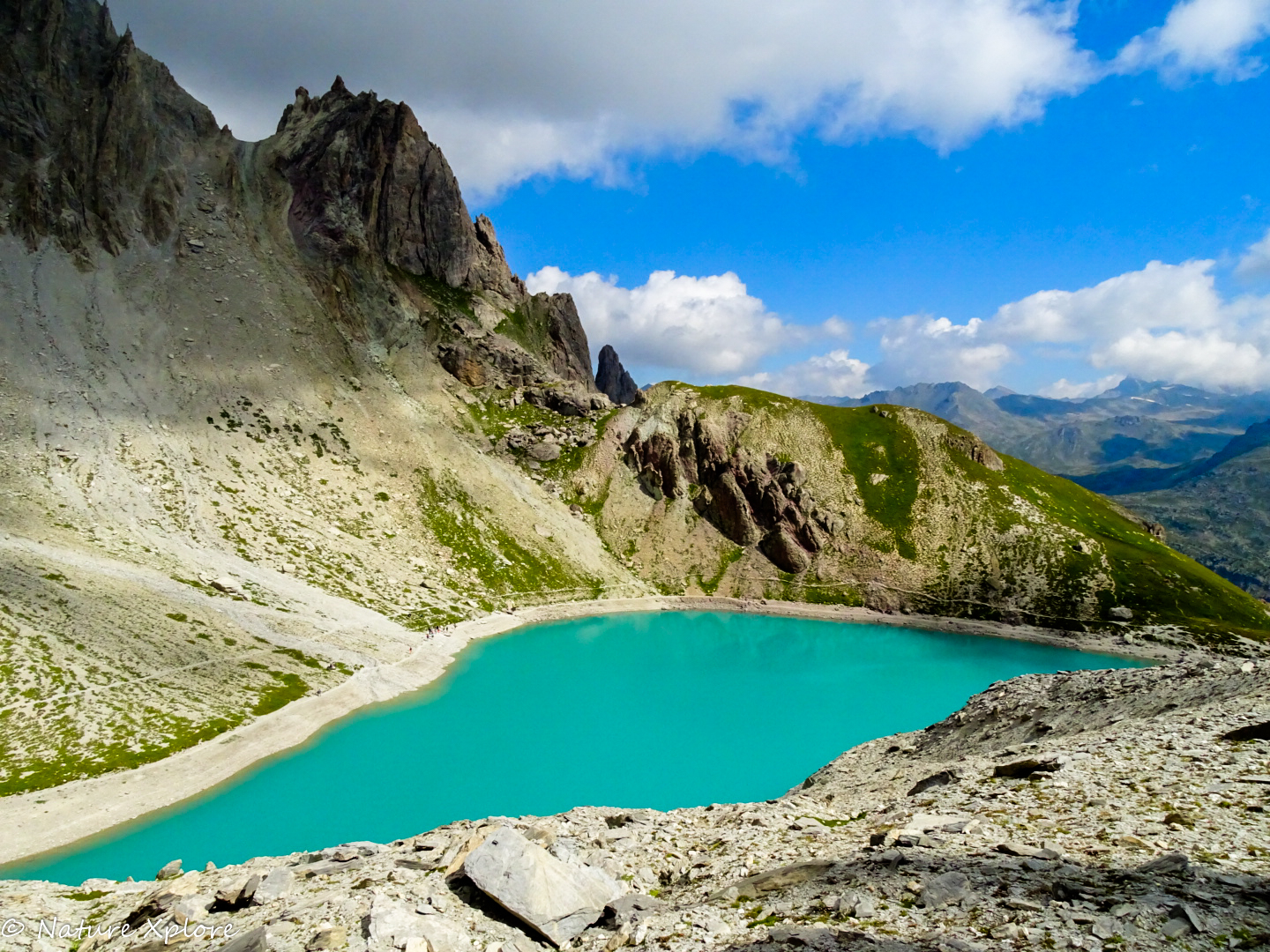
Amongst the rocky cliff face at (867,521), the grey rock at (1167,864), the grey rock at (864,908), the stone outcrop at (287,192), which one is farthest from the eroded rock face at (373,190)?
the grey rock at (1167,864)

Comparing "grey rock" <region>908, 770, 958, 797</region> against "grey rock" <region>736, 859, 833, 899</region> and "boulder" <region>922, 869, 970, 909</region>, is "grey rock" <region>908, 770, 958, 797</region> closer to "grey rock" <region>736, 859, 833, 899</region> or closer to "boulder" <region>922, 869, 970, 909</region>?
"grey rock" <region>736, 859, 833, 899</region>

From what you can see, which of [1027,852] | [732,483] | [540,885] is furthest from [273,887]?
[732,483]

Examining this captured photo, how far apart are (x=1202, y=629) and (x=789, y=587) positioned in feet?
193

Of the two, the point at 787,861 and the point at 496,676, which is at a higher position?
the point at 787,861

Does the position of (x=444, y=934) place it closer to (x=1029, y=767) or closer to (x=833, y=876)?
(x=833, y=876)

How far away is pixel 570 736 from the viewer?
51938 millimetres

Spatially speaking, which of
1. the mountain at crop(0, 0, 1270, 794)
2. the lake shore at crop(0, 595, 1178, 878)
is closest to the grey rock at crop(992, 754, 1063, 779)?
the lake shore at crop(0, 595, 1178, 878)

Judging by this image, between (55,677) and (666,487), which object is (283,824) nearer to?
(55,677)

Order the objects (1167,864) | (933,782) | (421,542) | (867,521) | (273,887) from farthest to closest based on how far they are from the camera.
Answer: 1. (867,521)
2. (421,542)
3. (933,782)
4. (273,887)
5. (1167,864)

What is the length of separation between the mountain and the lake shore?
4.38ft

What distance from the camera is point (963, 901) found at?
33.1ft

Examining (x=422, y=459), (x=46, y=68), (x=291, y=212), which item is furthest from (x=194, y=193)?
(x=422, y=459)

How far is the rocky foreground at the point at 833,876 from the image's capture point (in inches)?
372

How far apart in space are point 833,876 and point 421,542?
275 feet
